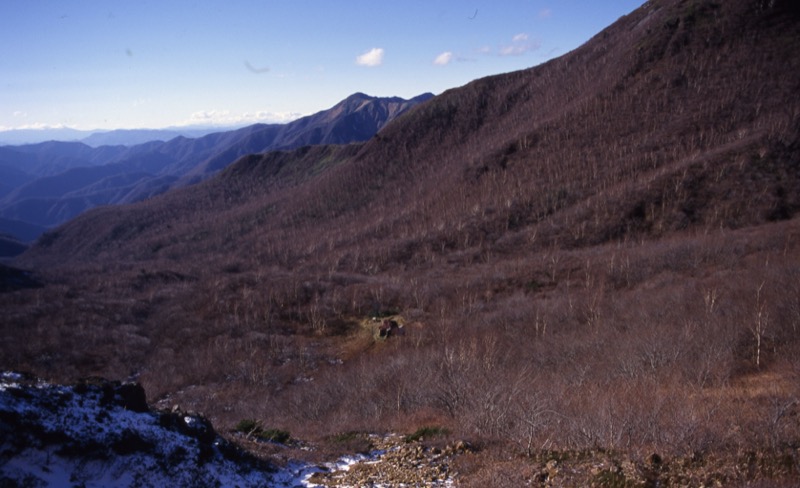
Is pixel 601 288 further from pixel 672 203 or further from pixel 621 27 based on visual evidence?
pixel 621 27

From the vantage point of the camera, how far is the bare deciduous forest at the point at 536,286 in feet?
29.7

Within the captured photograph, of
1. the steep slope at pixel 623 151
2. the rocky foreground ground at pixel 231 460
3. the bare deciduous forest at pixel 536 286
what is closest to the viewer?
the rocky foreground ground at pixel 231 460

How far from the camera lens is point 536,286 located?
28.3 m

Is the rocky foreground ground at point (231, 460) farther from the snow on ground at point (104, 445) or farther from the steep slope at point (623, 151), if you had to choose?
the steep slope at point (623, 151)

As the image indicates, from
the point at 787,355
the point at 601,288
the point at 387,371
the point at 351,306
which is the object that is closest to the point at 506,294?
the point at 601,288

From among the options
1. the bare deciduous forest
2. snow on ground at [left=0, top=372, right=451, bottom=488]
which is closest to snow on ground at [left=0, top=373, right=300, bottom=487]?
snow on ground at [left=0, top=372, right=451, bottom=488]

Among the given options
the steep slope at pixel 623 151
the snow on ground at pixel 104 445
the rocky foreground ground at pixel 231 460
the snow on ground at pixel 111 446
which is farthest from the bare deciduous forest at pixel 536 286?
the snow on ground at pixel 104 445

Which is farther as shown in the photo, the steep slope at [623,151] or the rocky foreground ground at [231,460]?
the steep slope at [623,151]

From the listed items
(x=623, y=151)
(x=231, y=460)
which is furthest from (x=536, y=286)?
(x=231, y=460)

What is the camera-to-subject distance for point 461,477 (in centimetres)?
637

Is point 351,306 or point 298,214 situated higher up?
point 298,214

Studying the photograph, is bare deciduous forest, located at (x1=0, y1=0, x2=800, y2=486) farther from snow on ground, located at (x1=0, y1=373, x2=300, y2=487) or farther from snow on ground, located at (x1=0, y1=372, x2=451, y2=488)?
snow on ground, located at (x1=0, y1=373, x2=300, y2=487)

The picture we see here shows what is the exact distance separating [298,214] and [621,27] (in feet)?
184

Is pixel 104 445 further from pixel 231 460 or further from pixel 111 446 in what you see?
pixel 231 460
